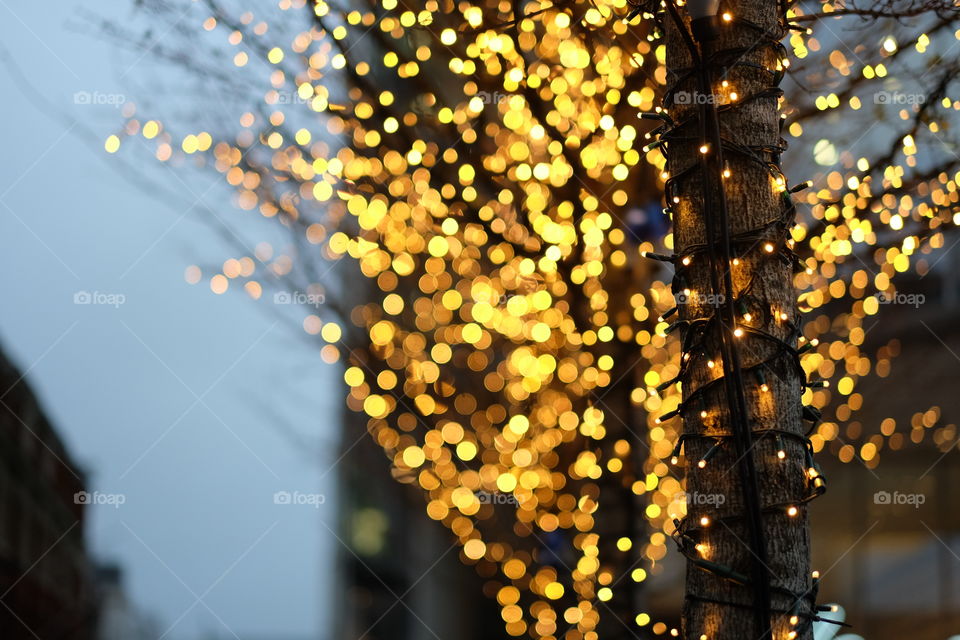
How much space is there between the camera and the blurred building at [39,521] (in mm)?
4990

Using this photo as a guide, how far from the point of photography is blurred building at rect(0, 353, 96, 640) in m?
4.99

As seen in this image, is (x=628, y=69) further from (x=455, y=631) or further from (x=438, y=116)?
(x=455, y=631)

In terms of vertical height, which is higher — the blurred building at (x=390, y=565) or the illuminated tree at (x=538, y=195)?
the illuminated tree at (x=538, y=195)

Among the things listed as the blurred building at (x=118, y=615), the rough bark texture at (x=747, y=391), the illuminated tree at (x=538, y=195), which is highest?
the illuminated tree at (x=538, y=195)

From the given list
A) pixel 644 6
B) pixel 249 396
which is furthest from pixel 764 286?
pixel 249 396

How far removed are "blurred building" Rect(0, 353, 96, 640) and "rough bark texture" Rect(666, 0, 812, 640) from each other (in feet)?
14.7

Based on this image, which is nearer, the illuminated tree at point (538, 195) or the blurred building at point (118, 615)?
the illuminated tree at point (538, 195)

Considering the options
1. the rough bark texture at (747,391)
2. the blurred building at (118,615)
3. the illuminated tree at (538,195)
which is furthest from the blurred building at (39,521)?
the rough bark texture at (747,391)

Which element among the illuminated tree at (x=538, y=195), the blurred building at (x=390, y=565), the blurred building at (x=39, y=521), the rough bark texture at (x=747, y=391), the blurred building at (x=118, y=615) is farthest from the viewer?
the blurred building at (x=390, y=565)

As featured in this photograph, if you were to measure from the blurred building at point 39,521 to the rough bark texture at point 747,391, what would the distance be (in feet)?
14.7

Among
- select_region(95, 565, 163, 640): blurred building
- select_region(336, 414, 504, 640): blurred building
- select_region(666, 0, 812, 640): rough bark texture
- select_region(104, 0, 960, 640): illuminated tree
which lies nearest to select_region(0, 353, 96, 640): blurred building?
select_region(95, 565, 163, 640): blurred building

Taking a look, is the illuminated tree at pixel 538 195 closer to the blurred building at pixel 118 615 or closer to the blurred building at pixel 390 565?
the blurred building at pixel 118 615

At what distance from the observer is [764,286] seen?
1408mm

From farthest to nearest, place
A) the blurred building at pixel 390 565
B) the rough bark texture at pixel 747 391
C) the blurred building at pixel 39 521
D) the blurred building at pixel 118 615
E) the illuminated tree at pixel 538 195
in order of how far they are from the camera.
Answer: the blurred building at pixel 390 565, the blurred building at pixel 118 615, the blurred building at pixel 39 521, the illuminated tree at pixel 538 195, the rough bark texture at pixel 747 391
